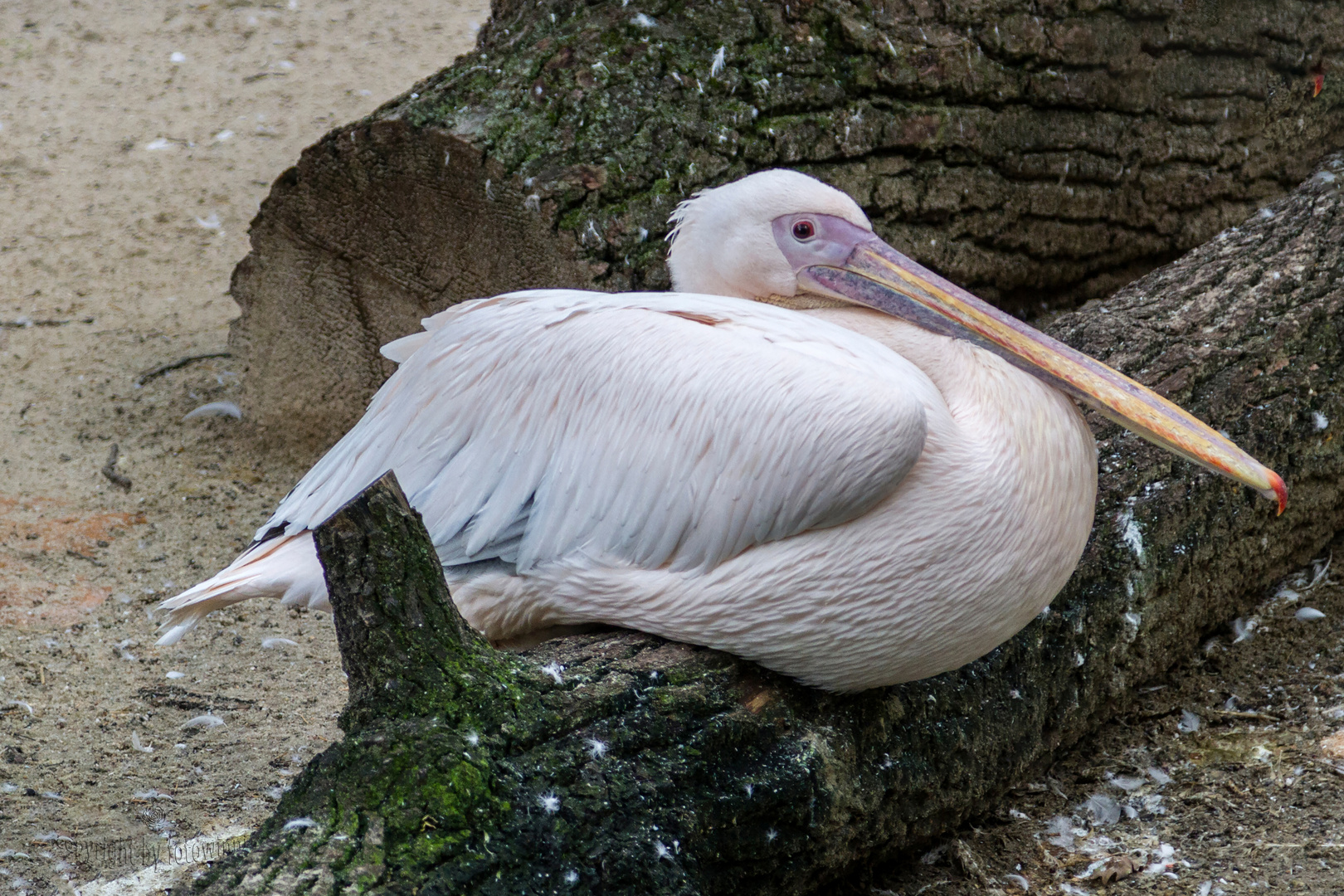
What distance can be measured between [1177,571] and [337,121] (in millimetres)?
4554

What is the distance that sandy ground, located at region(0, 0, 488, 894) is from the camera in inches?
109

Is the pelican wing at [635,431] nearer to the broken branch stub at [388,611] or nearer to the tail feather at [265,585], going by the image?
the tail feather at [265,585]

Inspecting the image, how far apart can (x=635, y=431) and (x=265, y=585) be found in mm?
733

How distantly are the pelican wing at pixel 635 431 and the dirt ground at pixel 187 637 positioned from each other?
2.35 ft

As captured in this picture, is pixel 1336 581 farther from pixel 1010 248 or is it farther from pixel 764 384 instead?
pixel 764 384

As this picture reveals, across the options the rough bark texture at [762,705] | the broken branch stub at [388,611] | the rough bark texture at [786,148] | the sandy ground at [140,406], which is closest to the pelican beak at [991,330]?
the rough bark texture at [762,705]

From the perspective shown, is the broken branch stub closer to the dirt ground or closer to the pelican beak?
the dirt ground

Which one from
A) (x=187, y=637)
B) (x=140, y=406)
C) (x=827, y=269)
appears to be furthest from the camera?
(x=140, y=406)

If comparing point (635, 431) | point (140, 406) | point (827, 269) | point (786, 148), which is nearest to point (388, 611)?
point (635, 431)

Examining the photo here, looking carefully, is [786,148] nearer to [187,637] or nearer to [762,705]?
[762,705]

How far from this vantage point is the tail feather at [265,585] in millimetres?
2359

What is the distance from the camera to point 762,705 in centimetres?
213

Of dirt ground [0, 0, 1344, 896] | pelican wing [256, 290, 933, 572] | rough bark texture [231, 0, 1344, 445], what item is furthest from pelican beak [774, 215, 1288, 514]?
rough bark texture [231, 0, 1344, 445]

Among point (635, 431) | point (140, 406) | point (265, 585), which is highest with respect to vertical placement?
point (635, 431)
